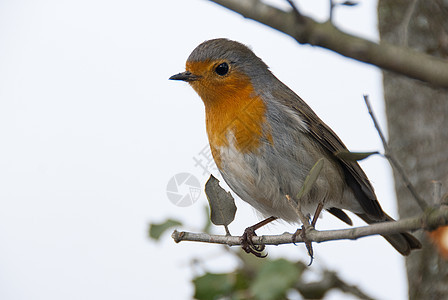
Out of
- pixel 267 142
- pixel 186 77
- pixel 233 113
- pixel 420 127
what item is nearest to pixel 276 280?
pixel 267 142

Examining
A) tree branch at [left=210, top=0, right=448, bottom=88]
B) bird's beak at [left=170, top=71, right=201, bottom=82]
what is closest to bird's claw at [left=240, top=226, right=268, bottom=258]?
bird's beak at [left=170, top=71, right=201, bottom=82]

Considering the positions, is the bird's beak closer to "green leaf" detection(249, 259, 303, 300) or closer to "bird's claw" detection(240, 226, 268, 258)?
"bird's claw" detection(240, 226, 268, 258)

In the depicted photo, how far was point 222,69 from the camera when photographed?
337cm

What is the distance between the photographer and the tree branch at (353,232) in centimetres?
132

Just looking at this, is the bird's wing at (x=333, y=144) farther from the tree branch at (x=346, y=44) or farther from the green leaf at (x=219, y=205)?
the tree branch at (x=346, y=44)

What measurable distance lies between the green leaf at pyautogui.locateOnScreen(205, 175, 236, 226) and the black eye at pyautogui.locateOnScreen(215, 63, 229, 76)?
126 centimetres

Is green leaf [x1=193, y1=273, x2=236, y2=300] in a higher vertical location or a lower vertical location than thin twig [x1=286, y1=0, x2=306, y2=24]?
lower

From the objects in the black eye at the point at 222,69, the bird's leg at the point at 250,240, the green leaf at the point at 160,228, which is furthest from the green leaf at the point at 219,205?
the black eye at the point at 222,69

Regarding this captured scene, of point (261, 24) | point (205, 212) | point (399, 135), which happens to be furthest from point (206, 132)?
point (261, 24)

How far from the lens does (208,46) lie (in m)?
3.38

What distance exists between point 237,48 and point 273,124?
68 cm

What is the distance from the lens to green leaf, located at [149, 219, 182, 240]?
2496 millimetres

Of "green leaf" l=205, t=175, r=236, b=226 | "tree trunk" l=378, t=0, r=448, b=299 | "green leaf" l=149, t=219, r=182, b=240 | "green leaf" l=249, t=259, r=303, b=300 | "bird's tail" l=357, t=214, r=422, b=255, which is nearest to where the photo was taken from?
"green leaf" l=249, t=259, r=303, b=300

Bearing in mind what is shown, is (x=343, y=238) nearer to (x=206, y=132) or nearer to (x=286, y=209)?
(x=286, y=209)
